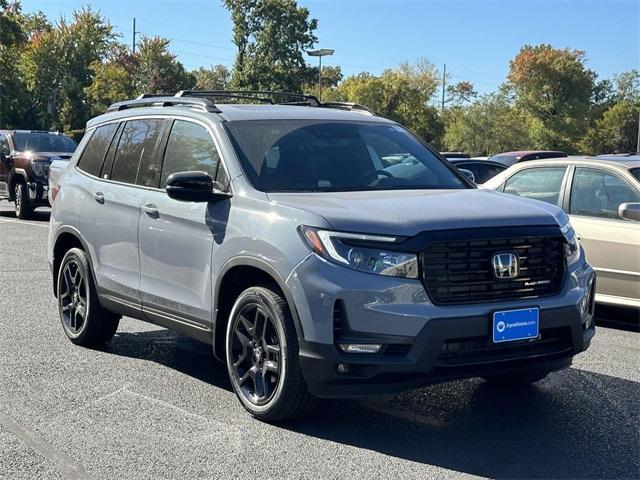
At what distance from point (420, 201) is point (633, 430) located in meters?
1.77

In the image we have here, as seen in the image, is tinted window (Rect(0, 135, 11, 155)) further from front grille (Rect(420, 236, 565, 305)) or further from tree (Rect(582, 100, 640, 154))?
tree (Rect(582, 100, 640, 154))

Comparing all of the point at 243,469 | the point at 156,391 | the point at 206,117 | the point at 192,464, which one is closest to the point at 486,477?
the point at 243,469

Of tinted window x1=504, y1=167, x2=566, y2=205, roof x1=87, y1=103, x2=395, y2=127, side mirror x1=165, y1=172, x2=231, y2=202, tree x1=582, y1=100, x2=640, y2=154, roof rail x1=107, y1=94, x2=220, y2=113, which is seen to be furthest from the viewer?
tree x1=582, y1=100, x2=640, y2=154

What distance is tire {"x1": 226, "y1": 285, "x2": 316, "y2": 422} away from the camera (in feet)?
15.0

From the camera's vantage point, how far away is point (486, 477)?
13.3ft

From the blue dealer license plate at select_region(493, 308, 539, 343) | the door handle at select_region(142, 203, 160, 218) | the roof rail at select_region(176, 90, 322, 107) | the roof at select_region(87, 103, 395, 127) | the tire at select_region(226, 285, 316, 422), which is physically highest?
the roof rail at select_region(176, 90, 322, 107)

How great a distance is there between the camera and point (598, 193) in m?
8.05

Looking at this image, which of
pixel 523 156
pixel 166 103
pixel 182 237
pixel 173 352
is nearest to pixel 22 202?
pixel 173 352

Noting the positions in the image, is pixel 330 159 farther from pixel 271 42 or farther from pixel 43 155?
pixel 271 42

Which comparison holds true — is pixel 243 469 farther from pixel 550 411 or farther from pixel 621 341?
pixel 621 341

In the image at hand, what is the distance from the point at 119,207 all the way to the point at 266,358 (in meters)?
2.00

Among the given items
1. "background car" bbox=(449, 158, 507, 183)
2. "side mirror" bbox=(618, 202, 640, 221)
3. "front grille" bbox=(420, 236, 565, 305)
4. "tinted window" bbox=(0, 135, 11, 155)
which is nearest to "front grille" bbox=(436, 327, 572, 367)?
"front grille" bbox=(420, 236, 565, 305)

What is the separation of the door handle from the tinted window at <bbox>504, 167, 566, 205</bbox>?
4.23 m

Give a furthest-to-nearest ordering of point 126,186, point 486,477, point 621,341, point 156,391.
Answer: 1. point 621,341
2. point 126,186
3. point 156,391
4. point 486,477
